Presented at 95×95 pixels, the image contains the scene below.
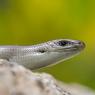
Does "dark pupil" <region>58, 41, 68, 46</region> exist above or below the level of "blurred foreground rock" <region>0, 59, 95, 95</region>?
above

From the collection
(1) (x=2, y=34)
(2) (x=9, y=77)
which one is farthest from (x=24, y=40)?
(2) (x=9, y=77)

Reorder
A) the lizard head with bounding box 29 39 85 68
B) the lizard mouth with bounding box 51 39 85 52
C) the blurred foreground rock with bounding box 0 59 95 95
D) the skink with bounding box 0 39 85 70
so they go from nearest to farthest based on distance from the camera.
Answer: the blurred foreground rock with bounding box 0 59 95 95 < the skink with bounding box 0 39 85 70 < the lizard head with bounding box 29 39 85 68 < the lizard mouth with bounding box 51 39 85 52

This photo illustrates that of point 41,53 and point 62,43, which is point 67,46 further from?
point 41,53

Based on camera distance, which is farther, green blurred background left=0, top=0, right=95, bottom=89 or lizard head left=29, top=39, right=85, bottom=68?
green blurred background left=0, top=0, right=95, bottom=89

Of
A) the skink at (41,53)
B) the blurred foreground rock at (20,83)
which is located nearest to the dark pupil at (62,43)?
the skink at (41,53)

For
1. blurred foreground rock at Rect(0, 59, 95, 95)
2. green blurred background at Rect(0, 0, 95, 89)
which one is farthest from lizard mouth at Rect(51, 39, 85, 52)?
green blurred background at Rect(0, 0, 95, 89)

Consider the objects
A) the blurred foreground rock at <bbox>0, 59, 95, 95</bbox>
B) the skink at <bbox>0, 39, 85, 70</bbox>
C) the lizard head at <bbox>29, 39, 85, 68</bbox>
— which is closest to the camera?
the blurred foreground rock at <bbox>0, 59, 95, 95</bbox>

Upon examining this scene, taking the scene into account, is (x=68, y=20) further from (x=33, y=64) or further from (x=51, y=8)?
(x=33, y=64)

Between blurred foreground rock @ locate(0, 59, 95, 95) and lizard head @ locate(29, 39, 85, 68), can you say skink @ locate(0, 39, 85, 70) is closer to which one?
lizard head @ locate(29, 39, 85, 68)
